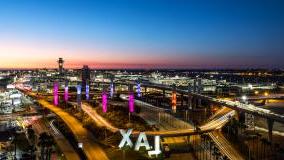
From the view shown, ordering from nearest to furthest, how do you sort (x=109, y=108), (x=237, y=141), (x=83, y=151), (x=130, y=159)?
(x=130, y=159)
(x=83, y=151)
(x=237, y=141)
(x=109, y=108)

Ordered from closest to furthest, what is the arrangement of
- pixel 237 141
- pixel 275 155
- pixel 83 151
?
pixel 83 151
pixel 275 155
pixel 237 141

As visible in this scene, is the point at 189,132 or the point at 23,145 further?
the point at 23,145

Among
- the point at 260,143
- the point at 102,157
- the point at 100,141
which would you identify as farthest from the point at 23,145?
the point at 260,143

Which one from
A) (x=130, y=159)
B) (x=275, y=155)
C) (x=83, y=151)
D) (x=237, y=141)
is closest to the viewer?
(x=130, y=159)

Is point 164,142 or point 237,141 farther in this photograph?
point 237,141

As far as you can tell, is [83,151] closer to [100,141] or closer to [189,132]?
[100,141]

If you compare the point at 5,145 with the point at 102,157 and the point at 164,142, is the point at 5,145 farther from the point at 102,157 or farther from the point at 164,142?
the point at 164,142

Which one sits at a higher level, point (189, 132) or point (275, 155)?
point (189, 132)

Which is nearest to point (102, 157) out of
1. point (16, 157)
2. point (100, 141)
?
point (100, 141)

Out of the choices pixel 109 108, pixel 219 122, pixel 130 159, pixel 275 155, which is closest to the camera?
pixel 130 159
